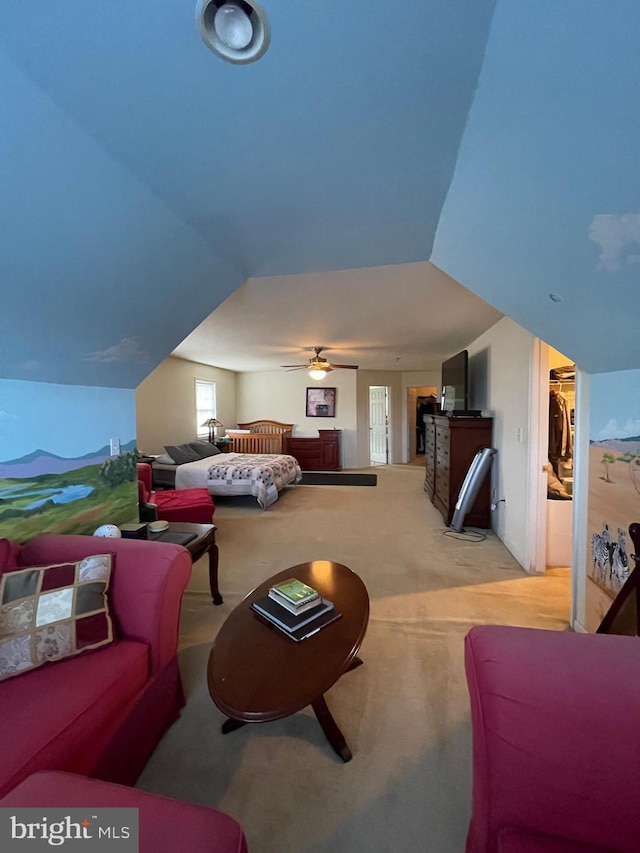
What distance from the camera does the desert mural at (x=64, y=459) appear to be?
182 centimetres

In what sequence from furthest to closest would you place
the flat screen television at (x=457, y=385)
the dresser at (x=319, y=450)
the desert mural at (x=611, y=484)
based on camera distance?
the dresser at (x=319, y=450) → the flat screen television at (x=457, y=385) → the desert mural at (x=611, y=484)

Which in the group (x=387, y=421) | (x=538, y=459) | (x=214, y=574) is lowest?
(x=214, y=574)

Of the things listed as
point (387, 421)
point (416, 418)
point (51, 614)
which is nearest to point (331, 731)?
point (51, 614)

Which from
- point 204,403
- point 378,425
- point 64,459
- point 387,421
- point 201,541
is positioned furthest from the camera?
point 378,425

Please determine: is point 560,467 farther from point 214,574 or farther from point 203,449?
point 203,449

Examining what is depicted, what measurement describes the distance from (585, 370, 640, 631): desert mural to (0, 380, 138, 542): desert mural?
3.12 meters

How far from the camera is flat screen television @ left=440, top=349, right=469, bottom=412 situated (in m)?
4.43

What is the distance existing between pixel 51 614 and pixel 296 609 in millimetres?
979

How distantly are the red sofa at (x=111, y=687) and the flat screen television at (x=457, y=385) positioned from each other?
12.6ft

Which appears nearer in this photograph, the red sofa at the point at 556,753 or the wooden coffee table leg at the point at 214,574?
the red sofa at the point at 556,753

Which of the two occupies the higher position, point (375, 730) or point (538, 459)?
point (538, 459)

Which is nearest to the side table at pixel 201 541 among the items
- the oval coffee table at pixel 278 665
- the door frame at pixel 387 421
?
the oval coffee table at pixel 278 665

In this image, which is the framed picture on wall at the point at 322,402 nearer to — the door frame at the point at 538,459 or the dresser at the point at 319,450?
the dresser at the point at 319,450

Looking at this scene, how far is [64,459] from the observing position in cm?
210
